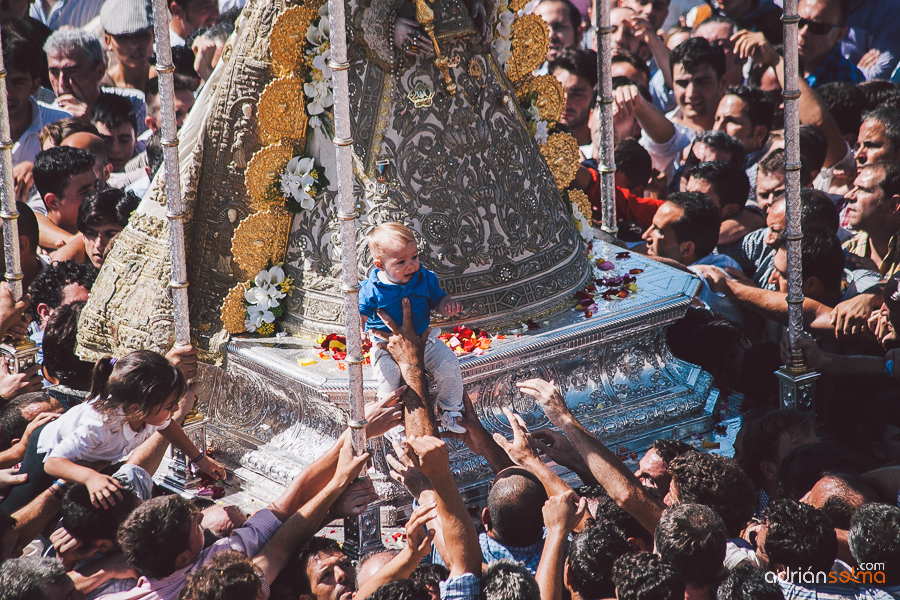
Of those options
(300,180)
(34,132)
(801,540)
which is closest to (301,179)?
(300,180)

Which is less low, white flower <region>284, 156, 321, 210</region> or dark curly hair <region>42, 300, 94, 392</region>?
white flower <region>284, 156, 321, 210</region>

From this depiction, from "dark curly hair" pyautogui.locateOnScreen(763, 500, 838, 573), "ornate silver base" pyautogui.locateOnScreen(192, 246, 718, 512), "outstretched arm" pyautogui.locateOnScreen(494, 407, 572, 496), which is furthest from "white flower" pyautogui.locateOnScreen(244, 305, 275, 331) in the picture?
"dark curly hair" pyautogui.locateOnScreen(763, 500, 838, 573)

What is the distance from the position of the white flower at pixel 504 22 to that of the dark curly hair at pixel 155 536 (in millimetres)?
3195

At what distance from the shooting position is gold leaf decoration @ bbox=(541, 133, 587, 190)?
6285 millimetres

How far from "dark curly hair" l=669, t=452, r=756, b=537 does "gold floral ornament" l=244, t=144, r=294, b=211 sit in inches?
100

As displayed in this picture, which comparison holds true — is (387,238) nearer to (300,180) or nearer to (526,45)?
(300,180)

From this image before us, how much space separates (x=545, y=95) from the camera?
614cm

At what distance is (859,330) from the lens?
18.1 ft

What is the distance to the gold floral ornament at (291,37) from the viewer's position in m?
5.17

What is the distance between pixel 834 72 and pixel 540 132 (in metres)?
4.50

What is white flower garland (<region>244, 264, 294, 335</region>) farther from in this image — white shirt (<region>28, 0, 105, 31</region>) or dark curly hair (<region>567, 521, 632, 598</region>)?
white shirt (<region>28, 0, 105, 31</region>)

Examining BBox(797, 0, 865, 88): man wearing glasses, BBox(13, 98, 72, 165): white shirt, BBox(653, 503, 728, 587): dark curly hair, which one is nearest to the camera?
BBox(653, 503, 728, 587): dark curly hair

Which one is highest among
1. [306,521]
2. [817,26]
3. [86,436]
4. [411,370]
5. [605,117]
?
[817,26]

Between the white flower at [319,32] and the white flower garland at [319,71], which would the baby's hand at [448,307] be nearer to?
the white flower garland at [319,71]
